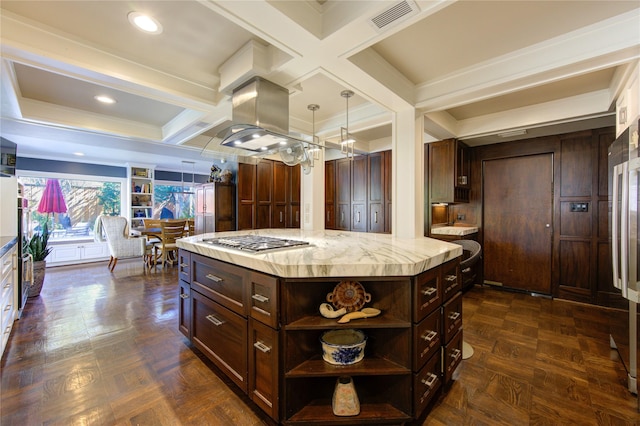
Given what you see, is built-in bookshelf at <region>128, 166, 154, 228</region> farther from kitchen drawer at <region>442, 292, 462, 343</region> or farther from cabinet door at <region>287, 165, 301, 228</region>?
kitchen drawer at <region>442, 292, 462, 343</region>

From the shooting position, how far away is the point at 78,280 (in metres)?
4.46

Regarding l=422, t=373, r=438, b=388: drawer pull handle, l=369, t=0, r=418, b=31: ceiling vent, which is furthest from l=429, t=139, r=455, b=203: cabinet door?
l=422, t=373, r=438, b=388: drawer pull handle

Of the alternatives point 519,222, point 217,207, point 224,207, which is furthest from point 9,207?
point 519,222

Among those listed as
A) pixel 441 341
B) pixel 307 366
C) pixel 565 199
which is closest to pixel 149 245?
pixel 307 366

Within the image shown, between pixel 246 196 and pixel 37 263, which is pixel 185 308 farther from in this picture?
pixel 37 263

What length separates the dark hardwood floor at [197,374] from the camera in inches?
60.7

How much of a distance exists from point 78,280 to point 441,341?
18.6 feet

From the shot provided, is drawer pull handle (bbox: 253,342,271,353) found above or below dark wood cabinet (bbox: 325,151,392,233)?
below

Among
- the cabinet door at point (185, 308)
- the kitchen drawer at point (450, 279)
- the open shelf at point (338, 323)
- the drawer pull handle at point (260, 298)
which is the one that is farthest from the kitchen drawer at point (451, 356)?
the cabinet door at point (185, 308)

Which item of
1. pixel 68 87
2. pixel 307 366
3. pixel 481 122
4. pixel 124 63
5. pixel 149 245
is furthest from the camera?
pixel 149 245

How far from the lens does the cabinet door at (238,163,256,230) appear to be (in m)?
4.72

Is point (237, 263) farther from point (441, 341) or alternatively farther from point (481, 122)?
point (481, 122)

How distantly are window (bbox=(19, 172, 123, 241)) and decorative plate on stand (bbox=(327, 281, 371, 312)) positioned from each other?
7264 mm

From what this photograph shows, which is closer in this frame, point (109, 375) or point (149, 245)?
point (109, 375)
